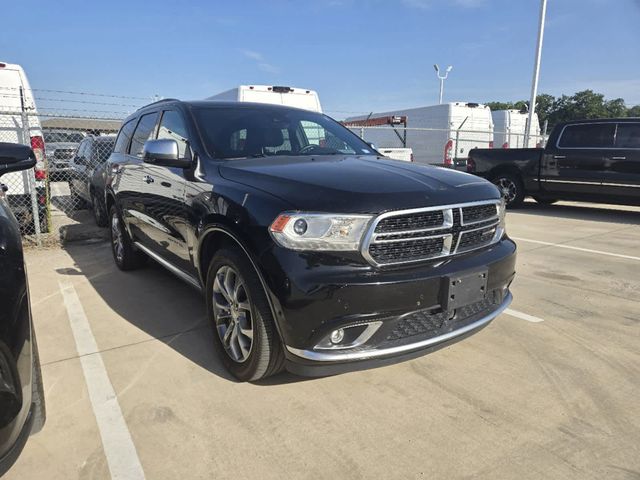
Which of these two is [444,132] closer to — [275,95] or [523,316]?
[275,95]

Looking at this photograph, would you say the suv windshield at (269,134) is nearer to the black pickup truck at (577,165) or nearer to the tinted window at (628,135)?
the black pickup truck at (577,165)

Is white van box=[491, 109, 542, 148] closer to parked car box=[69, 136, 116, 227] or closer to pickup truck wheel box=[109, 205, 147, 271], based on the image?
parked car box=[69, 136, 116, 227]

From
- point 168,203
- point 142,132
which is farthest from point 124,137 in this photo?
point 168,203

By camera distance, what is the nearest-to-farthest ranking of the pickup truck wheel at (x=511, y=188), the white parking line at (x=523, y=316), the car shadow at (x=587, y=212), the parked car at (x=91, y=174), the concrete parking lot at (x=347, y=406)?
the concrete parking lot at (x=347, y=406) < the white parking line at (x=523, y=316) < the parked car at (x=91, y=174) < the car shadow at (x=587, y=212) < the pickup truck wheel at (x=511, y=188)

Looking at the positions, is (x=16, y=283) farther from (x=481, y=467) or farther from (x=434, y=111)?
(x=434, y=111)

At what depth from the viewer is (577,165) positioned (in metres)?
9.23

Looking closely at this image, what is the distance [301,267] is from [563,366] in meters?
2.00

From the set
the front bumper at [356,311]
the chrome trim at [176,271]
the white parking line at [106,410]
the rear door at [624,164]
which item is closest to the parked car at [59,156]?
the chrome trim at [176,271]

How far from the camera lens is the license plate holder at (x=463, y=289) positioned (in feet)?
8.21

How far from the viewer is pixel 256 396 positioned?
2.76m

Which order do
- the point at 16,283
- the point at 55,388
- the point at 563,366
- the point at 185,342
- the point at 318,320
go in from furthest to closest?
the point at 185,342, the point at 563,366, the point at 55,388, the point at 318,320, the point at 16,283

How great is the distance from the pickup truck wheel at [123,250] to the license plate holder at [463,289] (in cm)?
379

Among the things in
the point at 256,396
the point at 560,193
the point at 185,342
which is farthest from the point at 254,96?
the point at 256,396

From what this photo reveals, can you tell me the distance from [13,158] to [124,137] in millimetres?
3169
